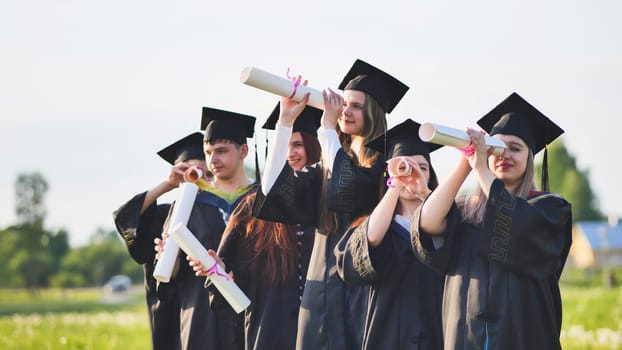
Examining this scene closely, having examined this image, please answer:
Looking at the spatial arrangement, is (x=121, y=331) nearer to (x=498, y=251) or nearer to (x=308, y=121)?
(x=308, y=121)

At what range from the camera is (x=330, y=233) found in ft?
19.4

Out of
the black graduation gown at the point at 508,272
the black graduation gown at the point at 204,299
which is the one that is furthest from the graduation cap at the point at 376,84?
the black graduation gown at the point at 204,299

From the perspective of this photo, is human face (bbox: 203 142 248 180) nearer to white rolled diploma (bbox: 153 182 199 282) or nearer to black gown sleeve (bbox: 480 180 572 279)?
white rolled diploma (bbox: 153 182 199 282)

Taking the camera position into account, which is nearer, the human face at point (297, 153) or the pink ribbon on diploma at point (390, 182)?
the pink ribbon on diploma at point (390, 182)

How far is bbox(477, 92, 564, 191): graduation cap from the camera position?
17.7 ft

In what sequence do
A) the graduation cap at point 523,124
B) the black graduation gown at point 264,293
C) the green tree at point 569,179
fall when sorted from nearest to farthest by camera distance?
the graduation cap at point 523,124
the black graduation gown at point 264,293
the green tree at point 569,179

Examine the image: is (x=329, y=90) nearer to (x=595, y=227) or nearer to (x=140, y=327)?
(x=140, y=327)

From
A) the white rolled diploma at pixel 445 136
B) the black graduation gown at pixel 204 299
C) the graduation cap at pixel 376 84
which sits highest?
the graduation cap at pixel 376 84

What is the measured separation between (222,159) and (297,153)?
31.8 inches

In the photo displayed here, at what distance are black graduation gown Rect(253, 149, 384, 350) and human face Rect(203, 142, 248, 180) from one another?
4.86ft

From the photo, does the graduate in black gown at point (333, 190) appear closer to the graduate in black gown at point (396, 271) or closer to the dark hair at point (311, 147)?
the graduate in black gown at point (396, 271)

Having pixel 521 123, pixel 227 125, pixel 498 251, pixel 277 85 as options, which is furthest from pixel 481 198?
pixel 227 125

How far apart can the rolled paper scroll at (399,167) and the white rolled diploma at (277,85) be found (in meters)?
0.72

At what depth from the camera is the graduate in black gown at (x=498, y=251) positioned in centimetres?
489
